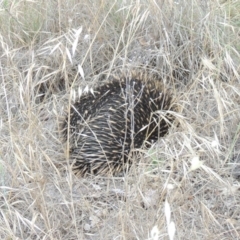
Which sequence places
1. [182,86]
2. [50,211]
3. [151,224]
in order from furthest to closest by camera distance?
1. [182,86]
2. [50,211]
3. [151,224]

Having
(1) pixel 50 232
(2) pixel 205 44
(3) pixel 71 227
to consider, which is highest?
(2) pixel 205 44

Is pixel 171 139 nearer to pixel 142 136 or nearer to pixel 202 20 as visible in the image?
pixel 142 136

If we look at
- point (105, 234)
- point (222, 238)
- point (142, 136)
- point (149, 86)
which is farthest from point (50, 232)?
point (149, 86)

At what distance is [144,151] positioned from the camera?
5.31ft

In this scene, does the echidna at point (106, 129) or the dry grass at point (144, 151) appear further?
the echidna at point (106, 129)

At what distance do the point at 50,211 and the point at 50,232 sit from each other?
183mm

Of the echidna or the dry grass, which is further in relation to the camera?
the echidna

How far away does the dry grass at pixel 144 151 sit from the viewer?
1.50 metres

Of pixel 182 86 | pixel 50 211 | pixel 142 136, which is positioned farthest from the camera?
pixel 182 86

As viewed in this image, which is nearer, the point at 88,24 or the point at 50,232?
the point at 50,232

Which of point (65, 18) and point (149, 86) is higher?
point (65, 18)

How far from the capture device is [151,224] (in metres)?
1.43

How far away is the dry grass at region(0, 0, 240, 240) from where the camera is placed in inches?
59.2

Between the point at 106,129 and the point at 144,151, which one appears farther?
the point at 106,129
